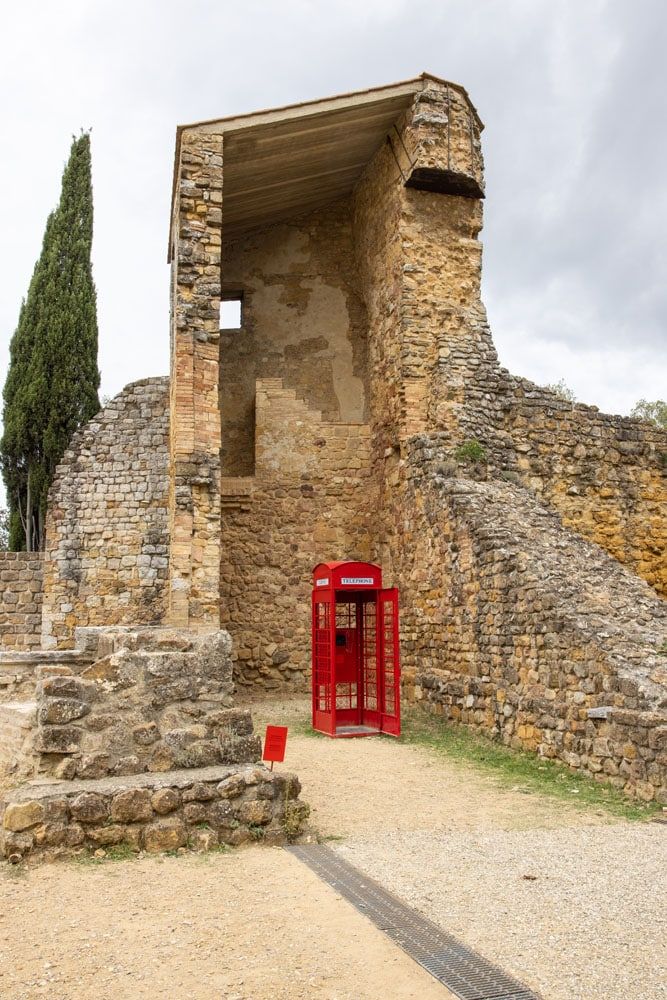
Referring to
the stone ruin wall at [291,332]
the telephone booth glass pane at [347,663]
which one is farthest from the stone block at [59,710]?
the stone ruin wall at [291,332]

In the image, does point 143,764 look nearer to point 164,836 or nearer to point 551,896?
point 164,836

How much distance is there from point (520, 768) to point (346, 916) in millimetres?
4407

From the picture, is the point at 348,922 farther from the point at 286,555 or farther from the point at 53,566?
the point at 53,566

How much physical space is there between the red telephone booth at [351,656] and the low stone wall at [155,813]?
441 cm

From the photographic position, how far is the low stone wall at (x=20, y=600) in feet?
48.0

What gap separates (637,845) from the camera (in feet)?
18.5

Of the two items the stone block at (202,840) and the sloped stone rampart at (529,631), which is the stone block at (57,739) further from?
the sloped stone rampart at (529,631)

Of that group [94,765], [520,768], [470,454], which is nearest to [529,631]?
[520,768]

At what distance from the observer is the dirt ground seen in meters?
3.47

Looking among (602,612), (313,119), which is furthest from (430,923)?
(313,119)

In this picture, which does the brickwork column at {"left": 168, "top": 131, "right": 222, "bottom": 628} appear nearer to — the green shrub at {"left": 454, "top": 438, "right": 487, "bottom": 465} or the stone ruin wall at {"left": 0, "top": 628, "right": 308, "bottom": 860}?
the green shrub at {"left": 454, "top": 438, "right": 487, "bottom": 465}

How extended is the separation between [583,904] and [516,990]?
3.86 feet

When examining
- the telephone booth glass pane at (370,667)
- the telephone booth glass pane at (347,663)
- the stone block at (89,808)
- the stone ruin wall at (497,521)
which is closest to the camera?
the stone block at (89,808)

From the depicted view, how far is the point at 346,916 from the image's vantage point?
4.16 metres
